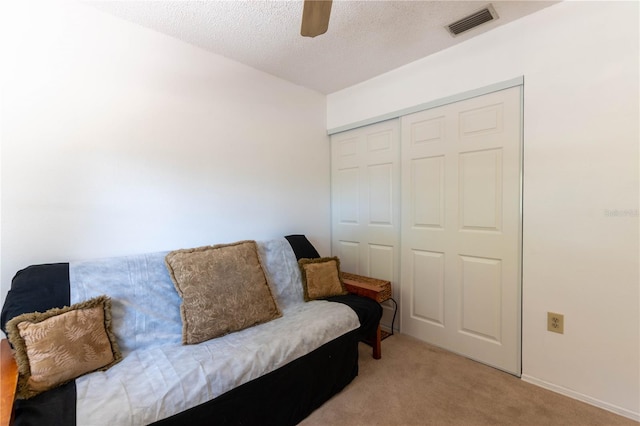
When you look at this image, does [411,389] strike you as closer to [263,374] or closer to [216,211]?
[263,374]

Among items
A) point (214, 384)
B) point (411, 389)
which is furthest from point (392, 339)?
point (214, 384)

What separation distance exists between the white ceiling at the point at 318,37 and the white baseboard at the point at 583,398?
2.38 metres

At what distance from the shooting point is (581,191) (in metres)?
1.71

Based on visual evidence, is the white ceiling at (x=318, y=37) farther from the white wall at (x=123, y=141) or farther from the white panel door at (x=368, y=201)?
the white panel door at (x=368, y=201)

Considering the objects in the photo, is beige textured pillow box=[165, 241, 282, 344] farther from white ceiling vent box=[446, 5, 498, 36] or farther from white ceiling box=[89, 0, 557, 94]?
white ceiling vent box=[446, 5, 498, 36]

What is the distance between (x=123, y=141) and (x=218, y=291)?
45.5 inches

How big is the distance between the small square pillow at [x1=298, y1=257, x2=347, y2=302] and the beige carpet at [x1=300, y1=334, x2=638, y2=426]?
1.94 ft

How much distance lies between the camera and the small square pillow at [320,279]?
2.27m

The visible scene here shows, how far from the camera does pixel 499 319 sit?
206cm

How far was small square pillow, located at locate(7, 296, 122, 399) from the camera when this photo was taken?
1.17m

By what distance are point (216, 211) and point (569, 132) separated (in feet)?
8.07

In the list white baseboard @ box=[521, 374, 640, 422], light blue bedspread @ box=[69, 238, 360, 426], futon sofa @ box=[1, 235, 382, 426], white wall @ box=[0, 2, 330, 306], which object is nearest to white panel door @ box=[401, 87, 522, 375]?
white baseboard @ box=[521, 374, 640, 422]

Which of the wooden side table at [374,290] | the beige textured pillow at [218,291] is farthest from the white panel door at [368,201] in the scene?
the beige textured pillow at [218,291]

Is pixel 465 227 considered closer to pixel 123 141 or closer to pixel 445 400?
pixel 445 400
